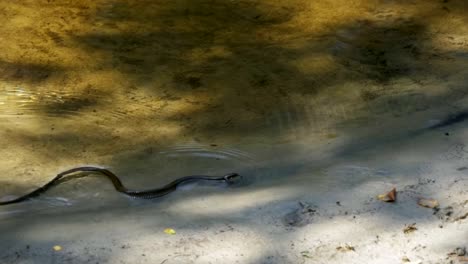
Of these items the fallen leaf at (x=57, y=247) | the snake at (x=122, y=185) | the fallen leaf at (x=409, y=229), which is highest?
the fallen leaf at (x=409, y=229)

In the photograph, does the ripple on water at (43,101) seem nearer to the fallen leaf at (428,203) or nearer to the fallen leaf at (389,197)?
the fallen leaf at (389,197)

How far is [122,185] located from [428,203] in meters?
1.88

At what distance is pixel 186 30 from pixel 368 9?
1.80 meters

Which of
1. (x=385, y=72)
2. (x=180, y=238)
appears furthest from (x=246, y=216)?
(x=385, y=72)

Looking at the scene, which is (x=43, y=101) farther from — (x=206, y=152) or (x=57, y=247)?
(x=57, y=247)

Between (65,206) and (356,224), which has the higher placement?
(356,224)

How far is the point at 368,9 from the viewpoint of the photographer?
6.97m

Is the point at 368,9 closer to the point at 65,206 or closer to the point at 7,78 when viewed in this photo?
the point at 7,78

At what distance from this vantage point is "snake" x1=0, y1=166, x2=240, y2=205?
437 centimetres

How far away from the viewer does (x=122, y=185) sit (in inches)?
177

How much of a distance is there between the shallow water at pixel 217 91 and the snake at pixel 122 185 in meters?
0.06

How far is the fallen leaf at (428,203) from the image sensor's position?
145 inches

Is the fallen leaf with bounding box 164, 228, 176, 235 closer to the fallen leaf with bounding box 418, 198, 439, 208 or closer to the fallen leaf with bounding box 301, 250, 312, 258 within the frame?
the fallen leaf with bounding box 301, 250, 312, 258

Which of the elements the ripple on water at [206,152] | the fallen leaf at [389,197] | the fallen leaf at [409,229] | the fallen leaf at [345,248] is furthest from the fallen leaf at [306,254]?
the ripple on water at [206,152]
